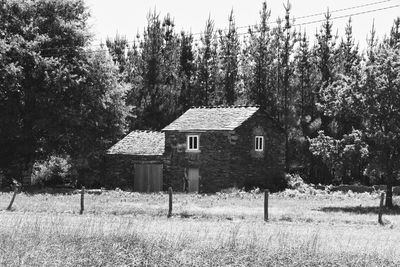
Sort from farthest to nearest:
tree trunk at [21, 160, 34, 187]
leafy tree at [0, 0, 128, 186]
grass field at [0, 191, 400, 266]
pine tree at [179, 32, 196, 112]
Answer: pine tree at [179, 32, 196, 112], tree trunk at [21, 160, 34, 187], leafy tree at [0, 0, 128, 186], grass field at [0, 191, 400, 266]

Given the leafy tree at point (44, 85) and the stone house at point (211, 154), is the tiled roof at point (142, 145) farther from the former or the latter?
the leafy tree at point (44, 85)

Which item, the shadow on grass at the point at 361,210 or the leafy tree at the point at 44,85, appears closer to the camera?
the shadow on grass at the point at 361,210

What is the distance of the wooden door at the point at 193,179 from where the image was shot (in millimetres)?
47438

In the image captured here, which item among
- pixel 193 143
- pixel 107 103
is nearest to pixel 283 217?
pixel 193 143

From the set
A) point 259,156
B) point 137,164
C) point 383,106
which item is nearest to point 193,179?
point 137,164

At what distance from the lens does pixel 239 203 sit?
35156 millimetres

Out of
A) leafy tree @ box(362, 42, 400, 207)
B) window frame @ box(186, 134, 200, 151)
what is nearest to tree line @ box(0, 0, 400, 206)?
leafy tree @ box(362, 42, 400, 207)

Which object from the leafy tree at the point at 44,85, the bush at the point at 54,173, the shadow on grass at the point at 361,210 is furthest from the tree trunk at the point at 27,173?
the shadow on grass at the point at 361,210

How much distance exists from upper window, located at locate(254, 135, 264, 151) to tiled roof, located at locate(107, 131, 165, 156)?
7.14 metres

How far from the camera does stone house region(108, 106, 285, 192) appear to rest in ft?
153

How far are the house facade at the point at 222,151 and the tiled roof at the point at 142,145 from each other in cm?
162

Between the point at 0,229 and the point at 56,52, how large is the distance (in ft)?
103

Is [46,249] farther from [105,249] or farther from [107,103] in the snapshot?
[107,103]

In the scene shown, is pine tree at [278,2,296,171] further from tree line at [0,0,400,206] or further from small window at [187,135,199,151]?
small window at [187,135,199,151]
